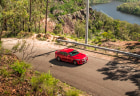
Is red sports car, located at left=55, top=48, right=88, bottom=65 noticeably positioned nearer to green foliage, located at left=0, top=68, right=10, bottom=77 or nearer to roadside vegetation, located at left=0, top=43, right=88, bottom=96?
roadside vegetation, located at left=0, top=43, right=88, bottom=96

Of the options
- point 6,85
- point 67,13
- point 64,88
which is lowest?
point 64,88

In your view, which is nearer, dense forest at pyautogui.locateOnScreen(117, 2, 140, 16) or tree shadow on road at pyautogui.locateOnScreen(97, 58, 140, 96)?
tree shadow on road at pyautogui.locateOnScreen(97, 58, 140, 96)

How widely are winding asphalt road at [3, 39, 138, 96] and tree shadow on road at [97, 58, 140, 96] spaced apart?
401mm

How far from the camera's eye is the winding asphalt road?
1025 cm

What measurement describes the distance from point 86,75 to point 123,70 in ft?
10.9

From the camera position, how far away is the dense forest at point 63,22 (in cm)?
2880

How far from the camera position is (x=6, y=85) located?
873cm

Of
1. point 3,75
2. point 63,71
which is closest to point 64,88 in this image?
point 63,71

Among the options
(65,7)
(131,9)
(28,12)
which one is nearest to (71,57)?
(28,12)

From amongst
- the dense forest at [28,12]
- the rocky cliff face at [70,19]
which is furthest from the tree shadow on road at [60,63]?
the rocky cliff face at [70,19]

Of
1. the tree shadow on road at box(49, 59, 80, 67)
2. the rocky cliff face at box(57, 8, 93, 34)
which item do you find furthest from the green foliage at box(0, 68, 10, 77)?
the rocky cliff face at box(57, 8, 93, 34)

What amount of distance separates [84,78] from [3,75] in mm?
5865

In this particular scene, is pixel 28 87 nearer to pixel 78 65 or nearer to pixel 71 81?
pixel 71 81

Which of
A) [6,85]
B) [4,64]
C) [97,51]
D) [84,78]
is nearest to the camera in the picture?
[6,85]
